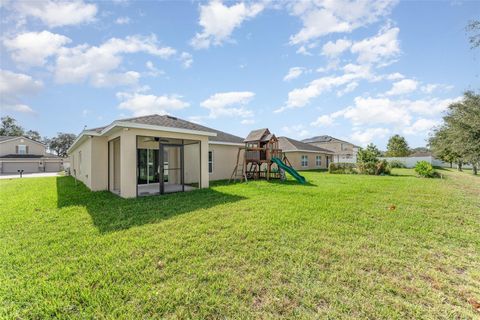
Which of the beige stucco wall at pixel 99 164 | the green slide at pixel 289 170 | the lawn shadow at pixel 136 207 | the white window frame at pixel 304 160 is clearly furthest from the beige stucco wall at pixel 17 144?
the white window frame at pixel 304 160

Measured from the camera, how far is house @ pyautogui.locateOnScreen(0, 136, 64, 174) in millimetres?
32344

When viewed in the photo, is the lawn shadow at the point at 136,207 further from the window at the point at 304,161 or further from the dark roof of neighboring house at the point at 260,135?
the window at the point at 304,161

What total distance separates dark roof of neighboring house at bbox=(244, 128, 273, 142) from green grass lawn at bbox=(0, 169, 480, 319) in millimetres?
9257

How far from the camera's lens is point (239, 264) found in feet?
11.8

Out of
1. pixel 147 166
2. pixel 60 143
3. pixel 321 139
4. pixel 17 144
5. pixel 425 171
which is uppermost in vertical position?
pixel 60 143

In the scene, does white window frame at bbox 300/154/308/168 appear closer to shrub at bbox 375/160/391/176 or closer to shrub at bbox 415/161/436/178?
shrub at bbox 375/160/391/176

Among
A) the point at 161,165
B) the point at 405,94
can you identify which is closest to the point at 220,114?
the point at 161,165

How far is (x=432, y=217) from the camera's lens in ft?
20.9

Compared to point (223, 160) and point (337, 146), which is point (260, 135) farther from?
point (337, 146)

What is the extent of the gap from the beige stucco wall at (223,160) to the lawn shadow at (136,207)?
6.16 m

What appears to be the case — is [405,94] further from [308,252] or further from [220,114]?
[308,252]

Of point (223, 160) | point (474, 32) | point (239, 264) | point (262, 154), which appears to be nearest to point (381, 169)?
point (262, 154)

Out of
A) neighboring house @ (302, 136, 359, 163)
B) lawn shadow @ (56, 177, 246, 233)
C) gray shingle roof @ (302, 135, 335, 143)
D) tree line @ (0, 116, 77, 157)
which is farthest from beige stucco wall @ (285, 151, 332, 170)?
tree line @ (0, 116, 77, 157)

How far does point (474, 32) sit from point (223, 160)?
13.5 meters
